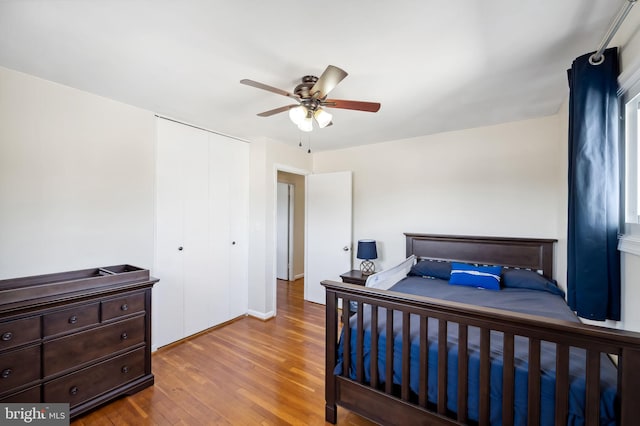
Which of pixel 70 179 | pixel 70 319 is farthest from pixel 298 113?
pixel 70 319

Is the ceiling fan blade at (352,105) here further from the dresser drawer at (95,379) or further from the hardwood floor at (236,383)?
the dresser drawer at (95,379)

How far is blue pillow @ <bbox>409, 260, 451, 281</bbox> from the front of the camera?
9.93ft

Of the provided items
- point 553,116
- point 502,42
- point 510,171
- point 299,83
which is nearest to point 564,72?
point 502,42

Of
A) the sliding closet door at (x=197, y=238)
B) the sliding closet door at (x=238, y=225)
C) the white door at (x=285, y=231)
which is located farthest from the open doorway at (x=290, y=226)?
the sliding closet door at (x=197, y=238)

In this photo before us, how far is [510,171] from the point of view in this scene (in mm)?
3031

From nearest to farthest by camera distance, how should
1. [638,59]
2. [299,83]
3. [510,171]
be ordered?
[638,59] < [299,83] < [510,171]

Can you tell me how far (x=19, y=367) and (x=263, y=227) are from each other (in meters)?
2.31

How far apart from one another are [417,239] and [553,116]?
191 cm

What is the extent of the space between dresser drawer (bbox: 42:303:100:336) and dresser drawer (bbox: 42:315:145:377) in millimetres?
55

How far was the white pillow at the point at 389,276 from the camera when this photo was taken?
2270mm

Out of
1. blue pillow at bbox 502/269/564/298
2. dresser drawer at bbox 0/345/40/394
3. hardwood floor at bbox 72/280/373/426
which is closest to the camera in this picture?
dresser drawer at bbox 0/345/40/394

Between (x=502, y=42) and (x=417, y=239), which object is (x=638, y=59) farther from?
(x=417, y=239)

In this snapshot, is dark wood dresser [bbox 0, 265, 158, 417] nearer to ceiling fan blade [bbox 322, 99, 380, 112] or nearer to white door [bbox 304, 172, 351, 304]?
ceiling fan blade [bbox 322, 99, 380, 112]

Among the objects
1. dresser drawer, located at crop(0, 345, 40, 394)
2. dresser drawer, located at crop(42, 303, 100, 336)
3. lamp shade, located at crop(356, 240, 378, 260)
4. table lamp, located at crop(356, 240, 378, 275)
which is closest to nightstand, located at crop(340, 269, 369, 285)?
table lamp, located at crop(356, 240, 378, 275)
